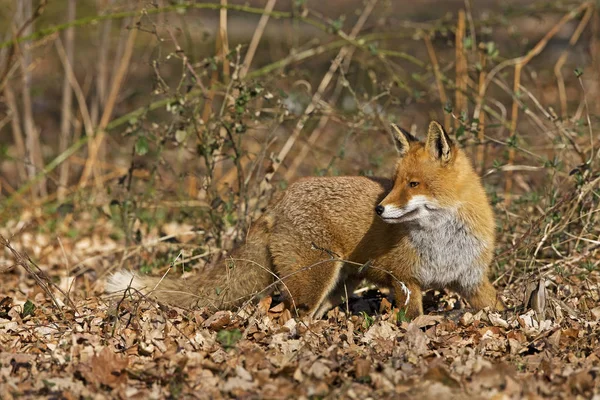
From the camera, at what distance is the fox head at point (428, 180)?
5.53 meters

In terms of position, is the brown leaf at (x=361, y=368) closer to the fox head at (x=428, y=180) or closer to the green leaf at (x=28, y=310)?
the fox head at (x=428, y=180)

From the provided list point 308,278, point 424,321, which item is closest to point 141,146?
point 308,278

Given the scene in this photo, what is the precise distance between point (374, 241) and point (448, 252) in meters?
0.58

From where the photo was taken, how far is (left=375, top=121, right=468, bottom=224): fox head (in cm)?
553

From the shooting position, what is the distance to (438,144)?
5699 millimetres

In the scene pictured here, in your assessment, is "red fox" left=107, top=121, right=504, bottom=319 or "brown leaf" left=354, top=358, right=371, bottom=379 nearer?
"brown leaf" left=354, top=358, right=371, bottom=379

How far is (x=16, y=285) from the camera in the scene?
7793 mm

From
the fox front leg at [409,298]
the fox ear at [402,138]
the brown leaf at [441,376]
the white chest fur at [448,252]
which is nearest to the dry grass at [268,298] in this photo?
the brown leaf at [441,376]

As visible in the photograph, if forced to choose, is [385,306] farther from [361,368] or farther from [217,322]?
[361,368]

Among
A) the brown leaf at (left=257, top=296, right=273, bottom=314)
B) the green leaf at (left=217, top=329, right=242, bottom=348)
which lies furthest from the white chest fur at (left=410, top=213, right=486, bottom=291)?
the green leaf at (left=217, top=329, right=242, bottom=348)

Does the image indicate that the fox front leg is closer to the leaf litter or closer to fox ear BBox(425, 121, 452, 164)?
the leaf litter

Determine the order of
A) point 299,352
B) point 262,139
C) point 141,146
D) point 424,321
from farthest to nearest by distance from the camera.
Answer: point 262,139
point 141,146
point 424,321
point 299,352

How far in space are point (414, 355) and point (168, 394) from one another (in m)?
1.52

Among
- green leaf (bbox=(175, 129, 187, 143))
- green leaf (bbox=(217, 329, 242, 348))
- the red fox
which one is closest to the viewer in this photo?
green leaf (bbox=(217, 329, 242, 348))
